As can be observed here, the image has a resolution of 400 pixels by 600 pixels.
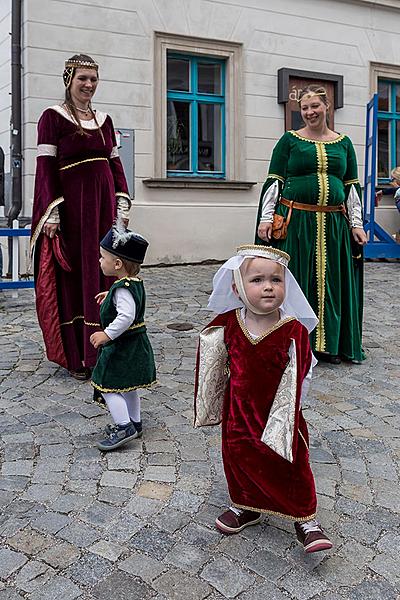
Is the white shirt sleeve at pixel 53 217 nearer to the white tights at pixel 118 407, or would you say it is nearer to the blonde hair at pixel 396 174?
the white tights at pixel 118 407

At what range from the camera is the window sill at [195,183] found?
1032 cm

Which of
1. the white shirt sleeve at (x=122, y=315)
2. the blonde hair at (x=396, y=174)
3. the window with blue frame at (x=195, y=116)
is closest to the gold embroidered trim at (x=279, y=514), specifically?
the white shirt sleeve at (x=122, y=315)

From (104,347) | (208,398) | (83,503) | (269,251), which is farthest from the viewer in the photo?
(104,347)

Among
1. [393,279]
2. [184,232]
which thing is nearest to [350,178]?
[393,279]

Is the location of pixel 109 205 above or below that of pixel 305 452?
above

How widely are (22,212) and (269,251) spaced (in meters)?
7.96

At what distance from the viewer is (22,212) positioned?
9805 mm

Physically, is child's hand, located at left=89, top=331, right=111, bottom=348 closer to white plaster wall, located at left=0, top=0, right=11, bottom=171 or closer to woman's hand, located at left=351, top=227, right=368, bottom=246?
woman's hand, located at left=351, top=227, right=368, bottom=246

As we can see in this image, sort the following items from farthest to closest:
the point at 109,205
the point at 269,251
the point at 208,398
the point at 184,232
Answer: the point at 184,232 → the point at 109,205 → the point at 208,398 → the point at 269,251

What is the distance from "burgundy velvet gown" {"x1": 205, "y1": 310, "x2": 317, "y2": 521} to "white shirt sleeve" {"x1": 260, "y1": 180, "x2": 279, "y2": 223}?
2620 millimetres

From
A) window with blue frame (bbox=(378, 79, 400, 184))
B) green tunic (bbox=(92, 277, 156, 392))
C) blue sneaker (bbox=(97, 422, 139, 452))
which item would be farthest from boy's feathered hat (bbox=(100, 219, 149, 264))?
window with blue frame (bbox=(378, 79, 400, 184))

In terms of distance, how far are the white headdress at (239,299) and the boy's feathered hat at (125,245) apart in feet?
2.81

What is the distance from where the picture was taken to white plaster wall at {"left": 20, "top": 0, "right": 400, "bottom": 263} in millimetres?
9516

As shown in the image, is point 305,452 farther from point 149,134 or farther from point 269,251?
point 149,134
